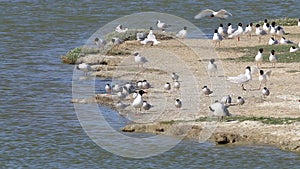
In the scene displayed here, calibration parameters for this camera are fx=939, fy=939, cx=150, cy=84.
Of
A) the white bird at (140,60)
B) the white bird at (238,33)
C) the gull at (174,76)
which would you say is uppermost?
the white bird at (238,33)

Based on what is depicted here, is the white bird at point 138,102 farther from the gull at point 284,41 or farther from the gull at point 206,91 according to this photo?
the gull at point 284,41

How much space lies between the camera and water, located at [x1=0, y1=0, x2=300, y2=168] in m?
16.6

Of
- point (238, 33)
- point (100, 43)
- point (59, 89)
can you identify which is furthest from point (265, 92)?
point (238, 33)

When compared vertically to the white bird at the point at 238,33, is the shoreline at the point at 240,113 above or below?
below

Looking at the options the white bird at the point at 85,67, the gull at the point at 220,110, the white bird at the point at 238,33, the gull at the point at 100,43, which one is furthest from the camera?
the white bird at the point at 238,33

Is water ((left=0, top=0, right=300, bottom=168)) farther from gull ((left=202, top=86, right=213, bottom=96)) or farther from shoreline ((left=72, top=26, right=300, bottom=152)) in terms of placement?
gull ((left=202, top=86, right=213, bottom=96))

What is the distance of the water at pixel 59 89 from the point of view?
54.3ft

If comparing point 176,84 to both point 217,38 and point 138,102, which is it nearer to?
point 138,102

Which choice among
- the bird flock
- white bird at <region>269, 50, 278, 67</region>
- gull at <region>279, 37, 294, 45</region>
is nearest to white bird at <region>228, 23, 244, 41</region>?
the bird flock

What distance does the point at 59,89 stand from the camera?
23359 millimetres

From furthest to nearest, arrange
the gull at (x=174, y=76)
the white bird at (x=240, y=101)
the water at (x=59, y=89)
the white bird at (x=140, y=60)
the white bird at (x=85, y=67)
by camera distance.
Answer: the white bird at (x=140, y=60) → the white bird at (x=85, y=67) → the gull at (x=174, y=76) → the white bird at (x=240, y=101) → the water at (x=59, y=89)

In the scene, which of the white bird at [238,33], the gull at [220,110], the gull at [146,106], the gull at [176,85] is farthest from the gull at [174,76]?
the white bird at [238,33]

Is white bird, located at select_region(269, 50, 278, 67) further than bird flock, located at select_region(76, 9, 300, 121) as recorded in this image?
Yes

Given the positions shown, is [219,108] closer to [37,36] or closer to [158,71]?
[158,71]
